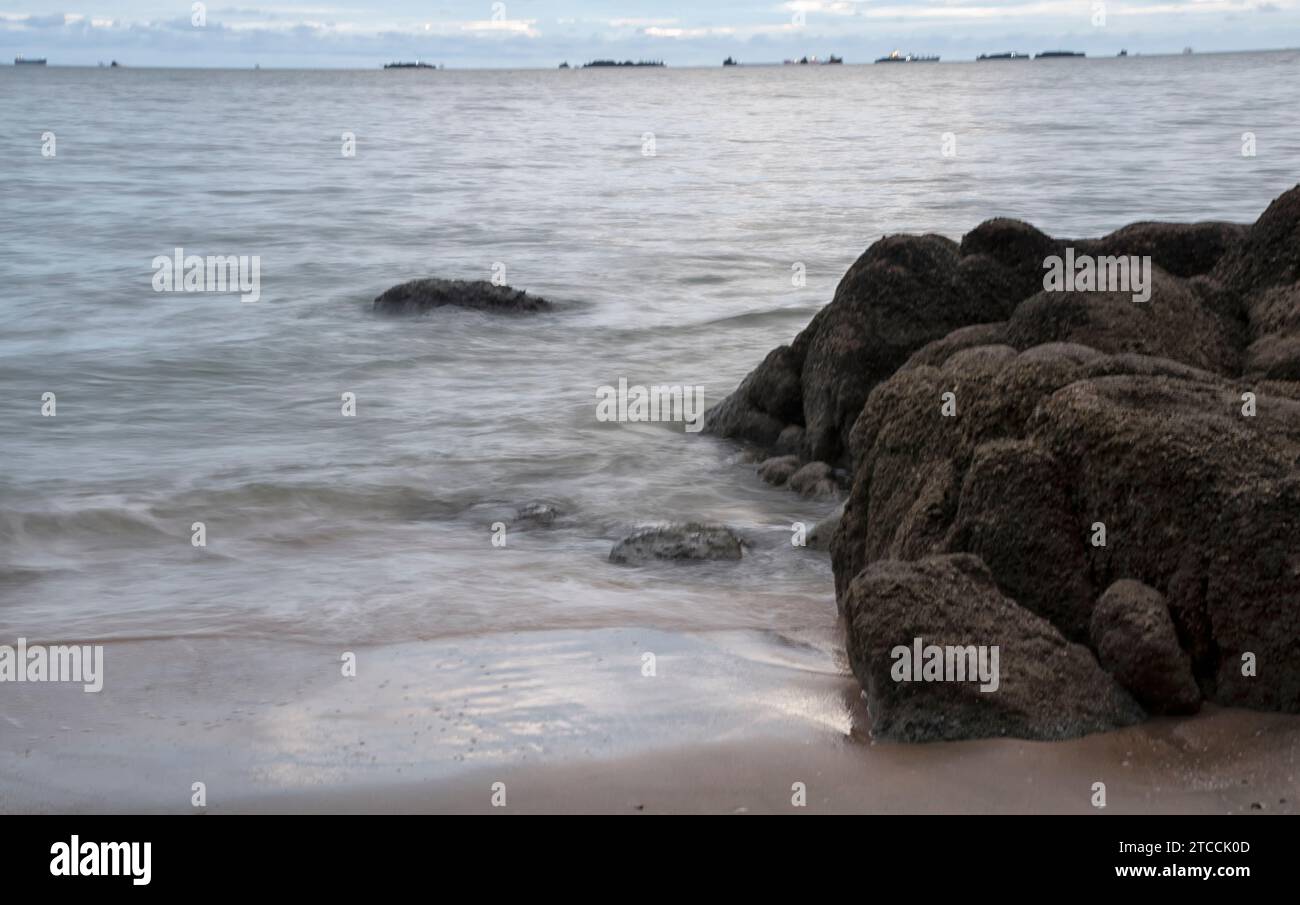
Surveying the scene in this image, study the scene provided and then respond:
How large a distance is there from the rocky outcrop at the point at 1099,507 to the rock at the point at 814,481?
203 centimetres

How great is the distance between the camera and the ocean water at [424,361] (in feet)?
22.9

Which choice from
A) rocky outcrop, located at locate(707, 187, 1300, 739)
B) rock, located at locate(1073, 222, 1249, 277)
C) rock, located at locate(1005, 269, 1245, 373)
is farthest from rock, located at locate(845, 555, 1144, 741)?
rock, located at locate(1073, 222, 1249, 277)

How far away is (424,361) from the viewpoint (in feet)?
44.0

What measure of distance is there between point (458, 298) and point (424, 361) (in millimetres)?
2412

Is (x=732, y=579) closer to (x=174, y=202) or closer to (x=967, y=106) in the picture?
(x=174, y=202)

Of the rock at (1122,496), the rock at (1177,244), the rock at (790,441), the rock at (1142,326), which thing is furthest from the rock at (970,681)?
the rock at (790,441)

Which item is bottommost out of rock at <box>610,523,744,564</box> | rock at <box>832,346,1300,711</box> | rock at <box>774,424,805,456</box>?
rock at <box>610,523,744,564</box>

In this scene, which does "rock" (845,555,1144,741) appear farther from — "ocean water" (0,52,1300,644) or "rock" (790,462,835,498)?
"rock" (790,462,835,498)

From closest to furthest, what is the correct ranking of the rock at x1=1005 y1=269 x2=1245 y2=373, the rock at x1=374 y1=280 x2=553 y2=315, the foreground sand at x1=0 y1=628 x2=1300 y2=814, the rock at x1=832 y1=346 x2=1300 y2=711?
the foreground sand at x1=0 y1=628 x2=1300 y2=814
the rock at x1=832 y1=346 x2=1300 y2=711
the rock at x1=1005 y1=269 x2=1245 y2=373
the rock at x1=374 y1=280 x2=553 y2=315

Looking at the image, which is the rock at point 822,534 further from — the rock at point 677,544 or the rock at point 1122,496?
the rock at point 1122,496

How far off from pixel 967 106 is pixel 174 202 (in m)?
47.2

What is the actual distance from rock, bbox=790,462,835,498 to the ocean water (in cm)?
11

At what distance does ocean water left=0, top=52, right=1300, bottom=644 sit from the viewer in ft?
22.9

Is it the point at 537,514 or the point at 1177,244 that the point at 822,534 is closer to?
the point at 537,514
